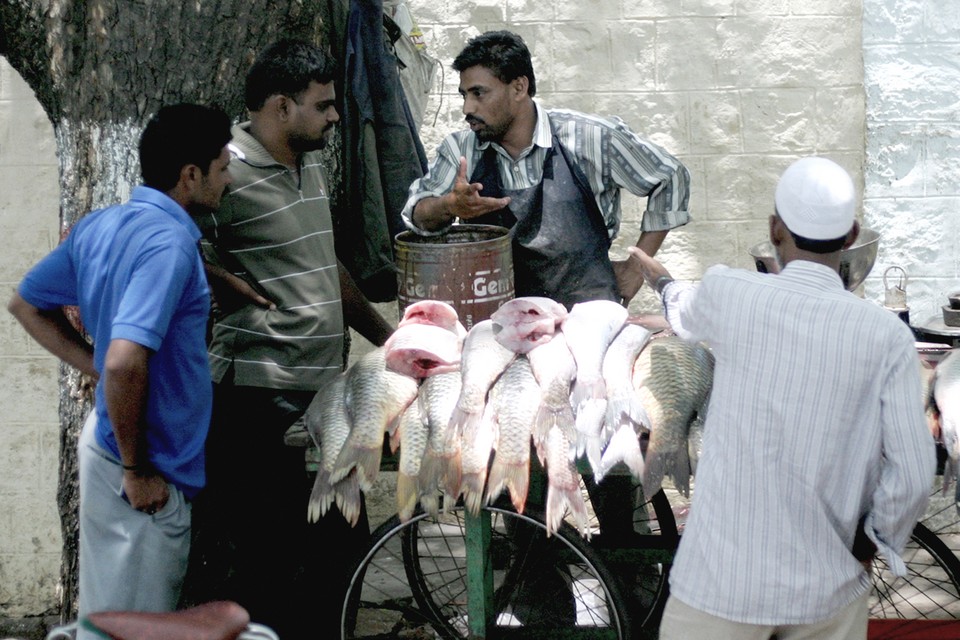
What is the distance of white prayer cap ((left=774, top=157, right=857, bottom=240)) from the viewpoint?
9.88 ft

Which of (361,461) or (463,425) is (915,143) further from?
(361,461)

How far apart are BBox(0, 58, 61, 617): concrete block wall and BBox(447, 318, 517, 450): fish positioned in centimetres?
288

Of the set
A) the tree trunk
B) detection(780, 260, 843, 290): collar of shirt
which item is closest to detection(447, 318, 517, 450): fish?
detection(780, 260, 843, 290): collar of shirt

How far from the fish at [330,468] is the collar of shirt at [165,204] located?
2.35 ft

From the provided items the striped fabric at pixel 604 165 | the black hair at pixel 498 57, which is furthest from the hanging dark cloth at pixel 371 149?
the black hair at pixel 498 57

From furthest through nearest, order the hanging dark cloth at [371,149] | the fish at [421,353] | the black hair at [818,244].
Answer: the hanging dark cloth at [371,149]
the fish at [421,353]
the black hair at [818,244]

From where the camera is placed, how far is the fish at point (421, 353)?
13.4 feet

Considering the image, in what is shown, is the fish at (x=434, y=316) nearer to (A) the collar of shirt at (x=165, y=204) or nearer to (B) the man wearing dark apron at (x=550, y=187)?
(B) the man wearing dark apron at (x=550, y=187)

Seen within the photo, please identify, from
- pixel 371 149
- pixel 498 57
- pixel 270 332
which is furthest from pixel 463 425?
pixel 371 149

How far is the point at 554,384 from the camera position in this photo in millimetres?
Result: 3934

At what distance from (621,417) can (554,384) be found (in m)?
0.24

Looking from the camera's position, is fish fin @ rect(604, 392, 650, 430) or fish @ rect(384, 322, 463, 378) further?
fish @ rect(384, 322, 463, 378)

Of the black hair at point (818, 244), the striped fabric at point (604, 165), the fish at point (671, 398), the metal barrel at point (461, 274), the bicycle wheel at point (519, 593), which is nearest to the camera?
the black hair at point (818, 244)

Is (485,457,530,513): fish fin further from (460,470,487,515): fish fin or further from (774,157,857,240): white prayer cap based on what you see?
(774,157,857,240): white prayer cap
